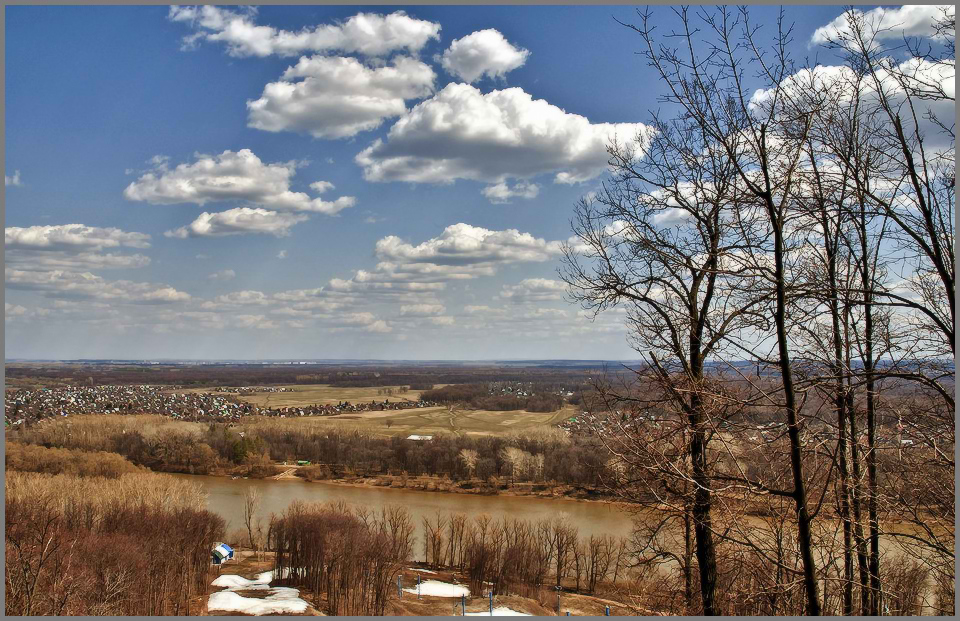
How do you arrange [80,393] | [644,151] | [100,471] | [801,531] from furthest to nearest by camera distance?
[80,393], [100,471], [644,151], [801,531]

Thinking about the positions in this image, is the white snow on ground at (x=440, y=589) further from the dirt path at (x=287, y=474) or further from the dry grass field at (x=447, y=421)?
the dry grass field at (x=447, y=421)

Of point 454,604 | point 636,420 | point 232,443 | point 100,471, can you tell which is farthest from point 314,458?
point 636,420

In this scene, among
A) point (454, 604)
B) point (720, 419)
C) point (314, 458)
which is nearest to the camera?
point (720, 419)

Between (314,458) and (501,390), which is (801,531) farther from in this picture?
(501,390)

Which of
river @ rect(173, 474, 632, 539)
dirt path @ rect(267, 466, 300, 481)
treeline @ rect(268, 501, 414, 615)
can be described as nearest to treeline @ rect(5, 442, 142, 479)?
river @ rect(173, 474, 632, 539)

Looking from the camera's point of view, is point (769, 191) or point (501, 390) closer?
point (769, 191)

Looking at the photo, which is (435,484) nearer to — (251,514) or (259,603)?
(251,514)
